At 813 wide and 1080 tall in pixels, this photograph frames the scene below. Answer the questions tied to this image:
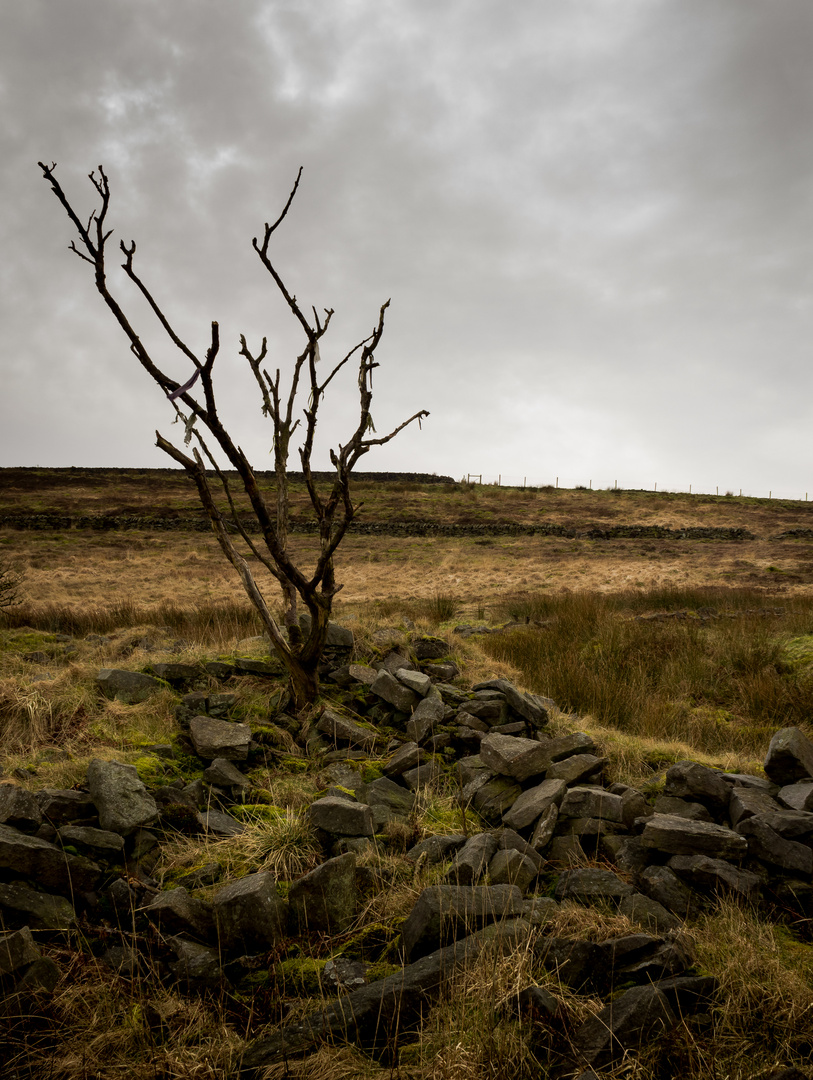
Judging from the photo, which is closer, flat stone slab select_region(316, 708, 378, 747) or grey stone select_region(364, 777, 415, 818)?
grey stone select_region(364, 777, 415, 818)

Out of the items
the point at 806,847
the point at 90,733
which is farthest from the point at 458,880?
the point at 90,733

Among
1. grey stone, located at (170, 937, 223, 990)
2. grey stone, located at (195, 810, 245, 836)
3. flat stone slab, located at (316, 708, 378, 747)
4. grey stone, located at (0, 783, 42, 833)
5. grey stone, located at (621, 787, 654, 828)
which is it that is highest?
grey stone, located at (0, 783, 42, 833)

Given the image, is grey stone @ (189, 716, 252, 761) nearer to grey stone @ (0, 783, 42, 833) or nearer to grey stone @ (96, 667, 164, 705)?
grey stone @ (96, 667, 164, 705)

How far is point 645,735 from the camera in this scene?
552cm

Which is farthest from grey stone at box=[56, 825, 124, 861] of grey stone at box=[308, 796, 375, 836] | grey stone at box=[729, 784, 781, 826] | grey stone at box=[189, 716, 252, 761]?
grey stone at box=[729, 784, 781, 826]

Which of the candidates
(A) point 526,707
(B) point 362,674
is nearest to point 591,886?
(A) point 526,707

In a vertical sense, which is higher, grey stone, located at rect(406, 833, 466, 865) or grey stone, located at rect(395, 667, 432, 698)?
grey stone, located at rect(395, 667, 432, 698)

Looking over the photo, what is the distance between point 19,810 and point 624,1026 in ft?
9.18

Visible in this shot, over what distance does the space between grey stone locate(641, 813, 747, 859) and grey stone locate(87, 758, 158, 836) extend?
262cm

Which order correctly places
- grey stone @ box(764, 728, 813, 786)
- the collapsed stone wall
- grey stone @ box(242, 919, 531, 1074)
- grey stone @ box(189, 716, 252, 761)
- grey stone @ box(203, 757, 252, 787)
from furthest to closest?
the collapsed stone wall, grey stone @ box(189, 716, 252, 761), grey stone @ box(203, 757, 252, 787), grey stone @ box(764, 728, 813, 786), grey stone @ box(242, 919, 531, 1074)

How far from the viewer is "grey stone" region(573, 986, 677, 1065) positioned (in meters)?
1.98

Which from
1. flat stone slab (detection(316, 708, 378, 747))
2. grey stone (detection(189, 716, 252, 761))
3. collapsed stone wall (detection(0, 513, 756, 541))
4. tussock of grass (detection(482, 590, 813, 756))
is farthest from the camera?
collapsed stone wall (detection(0, 513, 756, 541))

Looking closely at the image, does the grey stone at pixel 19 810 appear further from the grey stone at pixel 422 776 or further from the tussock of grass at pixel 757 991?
the tussock of grass at pixel 757 991

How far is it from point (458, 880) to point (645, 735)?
10.7ft
